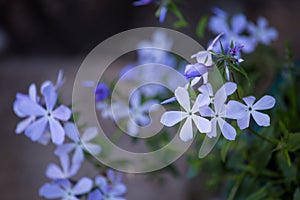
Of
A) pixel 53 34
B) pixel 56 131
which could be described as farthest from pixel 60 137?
pixel 53 34

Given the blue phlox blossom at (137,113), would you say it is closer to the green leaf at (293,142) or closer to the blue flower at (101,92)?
the blue flower at (101,92)

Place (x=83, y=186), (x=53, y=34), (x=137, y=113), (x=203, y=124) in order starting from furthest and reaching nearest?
1. (x=53, y=34)
2. (x=137, y=113)
3. (x=83, y=186)
4. (x=203, y=124)

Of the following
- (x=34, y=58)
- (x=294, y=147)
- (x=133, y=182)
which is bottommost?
(x=294, y=147)

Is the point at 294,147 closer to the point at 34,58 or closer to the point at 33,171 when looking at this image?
the point at 33,171

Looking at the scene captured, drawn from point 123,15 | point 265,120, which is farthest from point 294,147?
point 123,15

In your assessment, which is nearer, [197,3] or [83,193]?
[83,193]

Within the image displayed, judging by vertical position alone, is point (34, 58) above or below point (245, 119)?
above

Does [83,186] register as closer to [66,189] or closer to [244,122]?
[66,189]

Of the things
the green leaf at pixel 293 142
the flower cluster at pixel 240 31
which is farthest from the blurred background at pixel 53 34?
the green leaf at pixel 293 142
